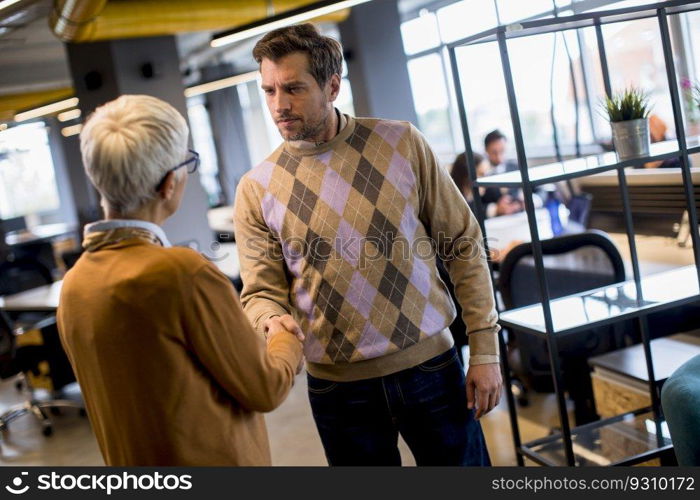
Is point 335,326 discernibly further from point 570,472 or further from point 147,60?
point 147,60

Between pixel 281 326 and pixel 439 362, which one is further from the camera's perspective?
pixel 439 362

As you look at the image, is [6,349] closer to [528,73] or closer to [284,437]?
[284,437]

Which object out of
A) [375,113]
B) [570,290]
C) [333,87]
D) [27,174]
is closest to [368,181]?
[333,87]

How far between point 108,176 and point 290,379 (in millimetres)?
516

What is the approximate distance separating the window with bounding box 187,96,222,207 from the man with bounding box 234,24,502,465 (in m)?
15.9

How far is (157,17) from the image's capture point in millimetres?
8141

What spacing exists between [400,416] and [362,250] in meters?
0.44

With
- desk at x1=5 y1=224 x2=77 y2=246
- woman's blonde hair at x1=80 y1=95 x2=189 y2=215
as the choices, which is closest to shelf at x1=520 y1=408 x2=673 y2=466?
woman's blonde hair at x1=80 y1=95 x2=189 y2=215

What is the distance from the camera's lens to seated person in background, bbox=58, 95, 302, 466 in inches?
53.9

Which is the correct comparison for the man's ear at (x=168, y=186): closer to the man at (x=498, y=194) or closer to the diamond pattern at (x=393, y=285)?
the diamond pattern at (x=393, y=285)

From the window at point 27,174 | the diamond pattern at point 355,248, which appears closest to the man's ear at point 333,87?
the diamond pattern at point 355,248

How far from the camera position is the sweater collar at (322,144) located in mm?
2006

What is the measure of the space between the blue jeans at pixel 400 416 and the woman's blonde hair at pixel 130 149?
31.7 inches

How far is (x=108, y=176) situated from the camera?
1.39 meters
